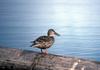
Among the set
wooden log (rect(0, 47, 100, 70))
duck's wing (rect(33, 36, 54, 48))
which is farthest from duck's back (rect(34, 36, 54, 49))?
wooden log (rect(0, 47, 100, 70))

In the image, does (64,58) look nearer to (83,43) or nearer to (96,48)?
(96,48)

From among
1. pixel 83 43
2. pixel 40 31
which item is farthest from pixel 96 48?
pixel 40 31

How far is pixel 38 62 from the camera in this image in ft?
19.6

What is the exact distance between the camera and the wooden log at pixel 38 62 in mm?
5684

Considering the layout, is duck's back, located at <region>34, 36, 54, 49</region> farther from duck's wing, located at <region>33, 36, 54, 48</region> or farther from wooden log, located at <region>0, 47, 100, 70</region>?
wooden log, located at <region>0, 47, 100, 70</region>

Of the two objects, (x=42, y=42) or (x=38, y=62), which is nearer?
(x=38, y=62)

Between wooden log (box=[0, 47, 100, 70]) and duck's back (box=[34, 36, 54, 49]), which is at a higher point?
duck's back (box=[34, 36, 54, 49])

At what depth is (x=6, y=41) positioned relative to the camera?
16125 mm

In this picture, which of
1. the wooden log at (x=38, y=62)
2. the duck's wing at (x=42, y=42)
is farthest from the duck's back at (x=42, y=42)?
the wooden log at (x=38, y=62)

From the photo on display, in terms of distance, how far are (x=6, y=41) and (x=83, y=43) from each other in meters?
3.03

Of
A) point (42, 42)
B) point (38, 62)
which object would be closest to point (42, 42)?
point (42, 42)

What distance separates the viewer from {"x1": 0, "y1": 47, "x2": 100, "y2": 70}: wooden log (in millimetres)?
5684

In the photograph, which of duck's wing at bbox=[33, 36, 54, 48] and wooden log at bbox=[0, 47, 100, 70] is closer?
wooden log at bbox=[0, 47, 100, 70]

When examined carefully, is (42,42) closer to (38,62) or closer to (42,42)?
(42,42)
